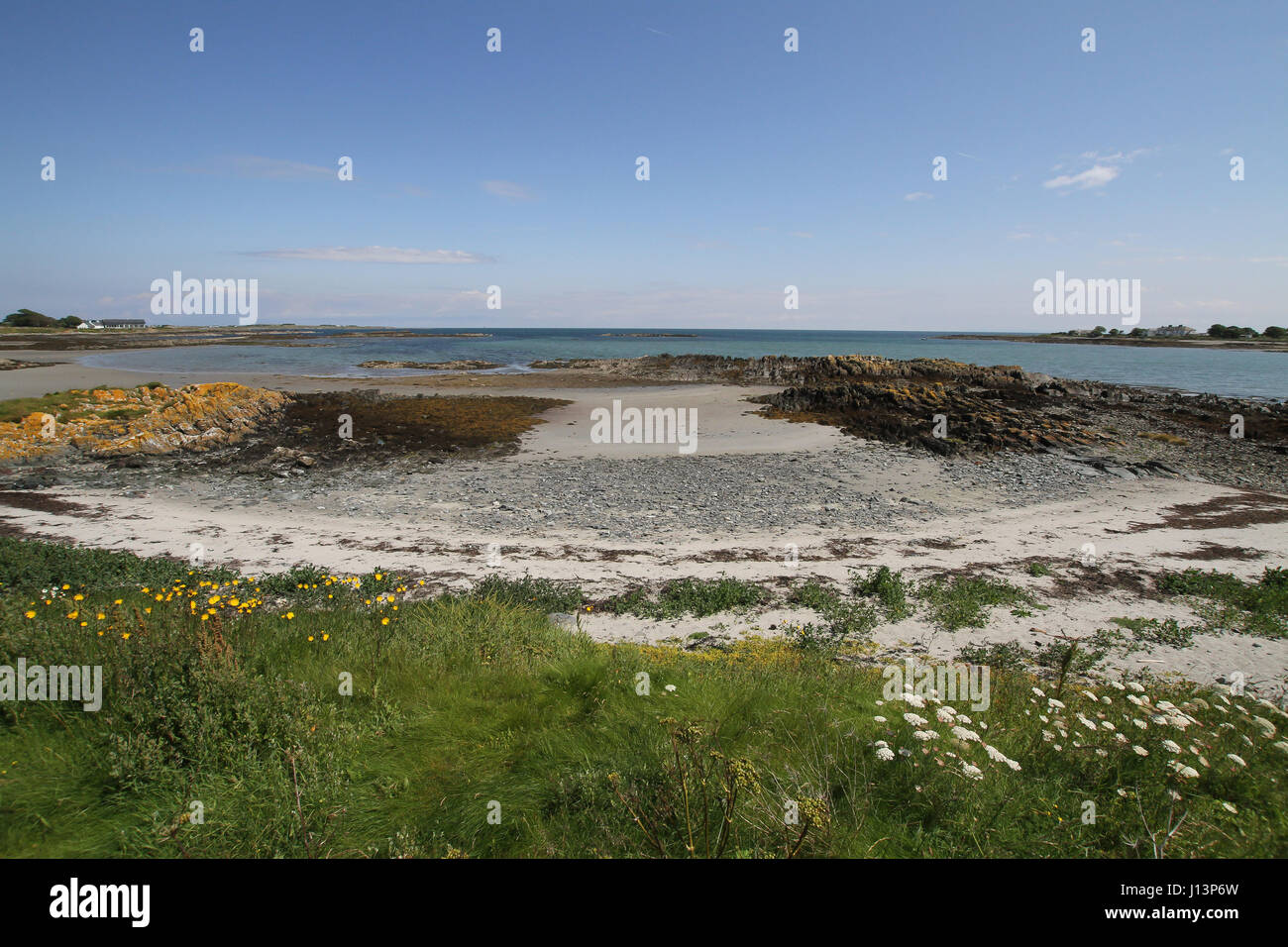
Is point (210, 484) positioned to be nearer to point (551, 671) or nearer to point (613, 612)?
point (613, 612)

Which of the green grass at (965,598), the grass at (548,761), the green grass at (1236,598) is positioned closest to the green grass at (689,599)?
the green grass at (965,598)

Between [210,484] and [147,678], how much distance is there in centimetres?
1839

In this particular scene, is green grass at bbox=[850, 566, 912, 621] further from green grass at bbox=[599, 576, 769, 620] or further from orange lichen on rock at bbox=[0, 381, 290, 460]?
orange lichen on rock at bbox=[0, 381, 290, 460]

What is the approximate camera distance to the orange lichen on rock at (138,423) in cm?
2172

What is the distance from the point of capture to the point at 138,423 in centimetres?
2381

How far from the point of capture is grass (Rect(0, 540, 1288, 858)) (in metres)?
3.48

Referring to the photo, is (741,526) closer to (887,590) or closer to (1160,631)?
(887,590)

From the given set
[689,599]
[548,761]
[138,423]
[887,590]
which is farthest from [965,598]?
[138,423]

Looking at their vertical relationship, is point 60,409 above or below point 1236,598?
above

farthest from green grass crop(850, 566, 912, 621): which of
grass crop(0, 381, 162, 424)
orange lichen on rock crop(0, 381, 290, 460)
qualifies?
grass crop(0, 381, 162, 424)

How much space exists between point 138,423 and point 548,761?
94.3 feet

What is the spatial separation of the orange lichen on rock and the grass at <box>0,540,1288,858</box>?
71.1 feet

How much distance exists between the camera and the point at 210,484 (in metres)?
19.2
